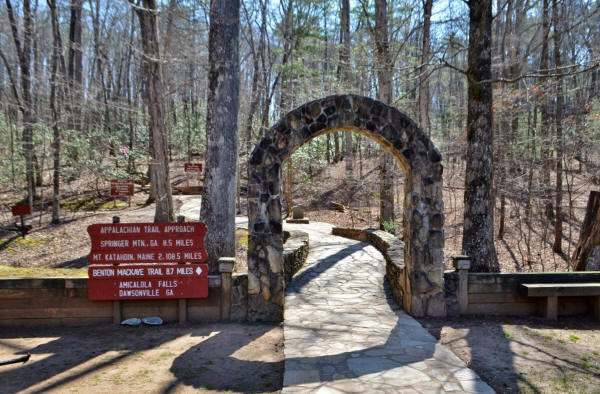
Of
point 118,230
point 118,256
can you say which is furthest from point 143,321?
point 118,230

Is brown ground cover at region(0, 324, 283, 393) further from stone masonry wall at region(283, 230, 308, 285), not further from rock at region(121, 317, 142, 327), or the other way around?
stone masonry wall at region(283, 230, 308, 285)

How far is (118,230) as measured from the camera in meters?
6.30

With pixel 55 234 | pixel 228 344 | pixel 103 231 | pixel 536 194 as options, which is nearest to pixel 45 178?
pixel 55 234

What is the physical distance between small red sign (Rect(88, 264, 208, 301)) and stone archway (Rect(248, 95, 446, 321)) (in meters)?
0.84

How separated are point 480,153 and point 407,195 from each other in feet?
7.12

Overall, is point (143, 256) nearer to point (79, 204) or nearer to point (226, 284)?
point (226, 284)

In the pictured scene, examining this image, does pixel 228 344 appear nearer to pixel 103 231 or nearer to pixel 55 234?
pixel 103 231

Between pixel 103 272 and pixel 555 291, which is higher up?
pixel 103 272

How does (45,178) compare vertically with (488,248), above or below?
above

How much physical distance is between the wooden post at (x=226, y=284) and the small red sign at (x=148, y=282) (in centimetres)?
26

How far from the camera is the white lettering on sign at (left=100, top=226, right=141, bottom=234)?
6.27 meters

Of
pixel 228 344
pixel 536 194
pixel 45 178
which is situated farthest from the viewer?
pixel 45 178

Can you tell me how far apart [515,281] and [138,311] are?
5.91 meters

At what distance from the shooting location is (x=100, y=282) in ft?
20.5
